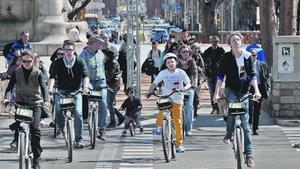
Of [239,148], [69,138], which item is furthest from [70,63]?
[239,148]

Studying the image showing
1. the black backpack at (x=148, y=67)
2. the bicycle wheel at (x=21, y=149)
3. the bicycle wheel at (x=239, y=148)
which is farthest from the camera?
the black backpack at (x=148, y=67)

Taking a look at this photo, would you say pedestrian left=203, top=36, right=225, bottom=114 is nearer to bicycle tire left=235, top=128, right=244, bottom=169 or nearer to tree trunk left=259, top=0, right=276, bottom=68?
tree trunk left=259, top=0, right=276, bottom=68

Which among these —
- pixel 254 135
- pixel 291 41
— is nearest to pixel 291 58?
pixel 291 41

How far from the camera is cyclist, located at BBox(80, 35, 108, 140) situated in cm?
1512

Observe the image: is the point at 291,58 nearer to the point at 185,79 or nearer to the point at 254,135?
the point at 254,135

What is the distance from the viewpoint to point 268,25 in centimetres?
2192

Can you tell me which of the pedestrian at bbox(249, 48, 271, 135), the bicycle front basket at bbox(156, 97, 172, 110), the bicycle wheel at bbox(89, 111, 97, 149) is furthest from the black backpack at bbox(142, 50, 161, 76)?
the bicycle front basket at bbox(156, 97, 172, 110)

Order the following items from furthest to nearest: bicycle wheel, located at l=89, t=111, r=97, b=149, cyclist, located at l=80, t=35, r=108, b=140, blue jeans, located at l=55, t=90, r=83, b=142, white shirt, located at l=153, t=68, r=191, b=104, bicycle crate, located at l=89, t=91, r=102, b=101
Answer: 1. cyclist, located at l=80, t=35, r=108, b=140
2. bicycle crate, located at l=89, t=91, r=102, b=101
3. bicycle wheel, located at l=89, t=111, r=97, b=149
4. blue jeans, located at l=55, t=90, r=83, b=142
5. white shirt, located at l=153, t=68, r=191, b=104

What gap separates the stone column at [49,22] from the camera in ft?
129

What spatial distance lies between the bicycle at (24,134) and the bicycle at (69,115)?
A: 1.34 m

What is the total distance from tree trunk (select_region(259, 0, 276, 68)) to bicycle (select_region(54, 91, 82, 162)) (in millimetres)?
9220

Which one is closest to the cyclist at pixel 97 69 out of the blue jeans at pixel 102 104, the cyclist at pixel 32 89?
the blue jeans at pixel 102 104

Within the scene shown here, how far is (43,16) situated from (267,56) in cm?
1896

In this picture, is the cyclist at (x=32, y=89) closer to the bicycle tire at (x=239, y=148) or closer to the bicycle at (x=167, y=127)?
the bicycle at (x=167, y=127)
